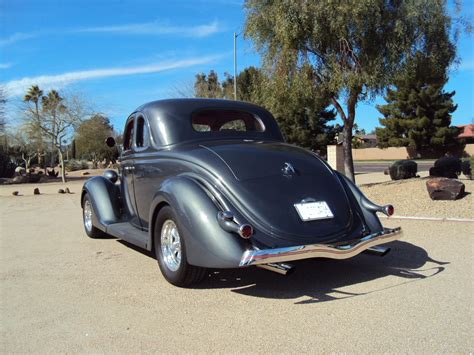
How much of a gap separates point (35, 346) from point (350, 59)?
10462mm

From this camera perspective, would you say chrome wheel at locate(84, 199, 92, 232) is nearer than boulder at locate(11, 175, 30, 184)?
Yes

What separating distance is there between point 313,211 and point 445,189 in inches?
223

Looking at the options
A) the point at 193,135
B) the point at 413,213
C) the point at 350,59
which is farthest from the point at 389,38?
the point at 193,135

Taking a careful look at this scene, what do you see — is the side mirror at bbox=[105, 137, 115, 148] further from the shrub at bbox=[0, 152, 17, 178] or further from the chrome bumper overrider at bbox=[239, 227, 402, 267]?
the shrub at bbox=[0, 152, 17, 178]

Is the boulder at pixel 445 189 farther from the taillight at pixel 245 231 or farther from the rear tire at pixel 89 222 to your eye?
the taillight at pixel 245 231

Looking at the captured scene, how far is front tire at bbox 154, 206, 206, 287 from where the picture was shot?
13.9 feet

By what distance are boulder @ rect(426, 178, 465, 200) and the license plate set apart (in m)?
5.48

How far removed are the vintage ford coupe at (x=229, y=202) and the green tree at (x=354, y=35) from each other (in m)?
6.26

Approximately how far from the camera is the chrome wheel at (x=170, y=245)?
441cm

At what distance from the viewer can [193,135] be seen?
5.29 m

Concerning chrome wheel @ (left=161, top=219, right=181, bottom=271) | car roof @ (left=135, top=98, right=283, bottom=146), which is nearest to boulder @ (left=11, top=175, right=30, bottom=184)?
car roof @ (left=135, top=98, right=283, bottom=146)

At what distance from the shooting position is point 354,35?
1130 cm

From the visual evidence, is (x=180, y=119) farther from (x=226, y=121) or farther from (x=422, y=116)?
(x=422, y=116)

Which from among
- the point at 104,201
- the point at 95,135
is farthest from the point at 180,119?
the point at 95,135
